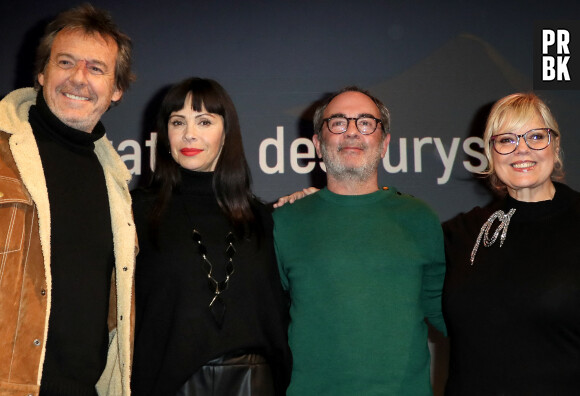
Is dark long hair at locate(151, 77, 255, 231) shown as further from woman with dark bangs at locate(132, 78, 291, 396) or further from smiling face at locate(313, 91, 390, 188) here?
smiling face at locate(313, 91, 390, 188)

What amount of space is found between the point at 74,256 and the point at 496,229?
1.62 m

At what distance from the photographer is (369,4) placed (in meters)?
4.12

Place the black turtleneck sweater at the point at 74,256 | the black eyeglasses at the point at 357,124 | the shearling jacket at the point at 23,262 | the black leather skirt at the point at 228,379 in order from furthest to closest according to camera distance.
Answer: the black eyeglasses at the point at 357,124 → the black leather skirt at the point at 228,379 → the black turtleneck sweater at the point at 74,256 → the shearling jacket at the point at 23,262

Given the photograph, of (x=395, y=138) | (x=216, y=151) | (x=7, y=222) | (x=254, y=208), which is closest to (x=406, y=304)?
(x=254, y=208)

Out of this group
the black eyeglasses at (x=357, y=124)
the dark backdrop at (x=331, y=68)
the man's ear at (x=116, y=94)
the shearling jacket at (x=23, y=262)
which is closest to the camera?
the shearling jacket at (x=23, y=262)

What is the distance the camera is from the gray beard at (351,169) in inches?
104

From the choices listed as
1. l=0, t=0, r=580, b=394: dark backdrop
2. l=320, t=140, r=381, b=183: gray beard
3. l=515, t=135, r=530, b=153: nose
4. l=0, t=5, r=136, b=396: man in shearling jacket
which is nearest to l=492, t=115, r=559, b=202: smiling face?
l=515, t=135, r=530, b=153: nose

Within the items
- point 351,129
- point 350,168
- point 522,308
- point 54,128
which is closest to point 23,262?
point 54,128

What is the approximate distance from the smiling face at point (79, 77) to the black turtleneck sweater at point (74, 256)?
Result: 5 centimetres

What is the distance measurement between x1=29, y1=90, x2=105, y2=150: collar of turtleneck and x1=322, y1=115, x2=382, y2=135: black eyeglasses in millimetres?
1134

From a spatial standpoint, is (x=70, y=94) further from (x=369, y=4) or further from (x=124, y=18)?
(x=369, y=4)

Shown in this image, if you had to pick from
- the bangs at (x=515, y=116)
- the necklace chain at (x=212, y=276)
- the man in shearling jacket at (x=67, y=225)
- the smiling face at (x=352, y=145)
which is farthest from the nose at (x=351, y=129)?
the man in shearling jacket at (x=67, y=225)

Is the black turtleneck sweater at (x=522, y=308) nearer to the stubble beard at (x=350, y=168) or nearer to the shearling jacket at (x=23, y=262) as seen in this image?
the stubble beard at (x=350, y=168)

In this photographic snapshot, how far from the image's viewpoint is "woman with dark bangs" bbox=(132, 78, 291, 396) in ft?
7.04
